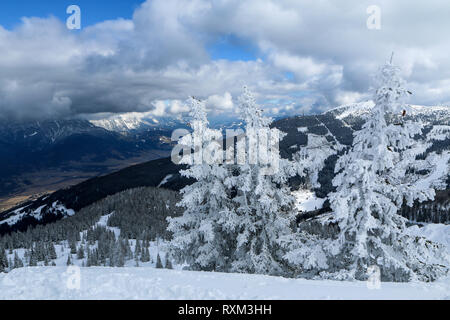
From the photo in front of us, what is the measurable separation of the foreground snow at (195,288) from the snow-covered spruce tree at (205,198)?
172 inches

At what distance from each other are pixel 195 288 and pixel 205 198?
775cm

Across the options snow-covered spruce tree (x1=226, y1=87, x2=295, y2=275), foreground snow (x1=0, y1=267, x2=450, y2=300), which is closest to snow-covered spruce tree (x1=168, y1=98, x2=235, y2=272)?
snow-covered spruce tree (x1=226, y1=87, x2=295, y2=275)

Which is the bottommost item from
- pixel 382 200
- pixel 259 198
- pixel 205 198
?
pixel 205 198

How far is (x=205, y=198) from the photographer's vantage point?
55.7ft

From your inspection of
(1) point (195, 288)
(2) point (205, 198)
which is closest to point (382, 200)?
(1) point (195, 288)

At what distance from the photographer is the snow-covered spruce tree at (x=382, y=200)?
1065cm

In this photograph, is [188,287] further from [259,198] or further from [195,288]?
[259,198]

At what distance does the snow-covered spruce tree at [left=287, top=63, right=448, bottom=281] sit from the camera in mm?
10648

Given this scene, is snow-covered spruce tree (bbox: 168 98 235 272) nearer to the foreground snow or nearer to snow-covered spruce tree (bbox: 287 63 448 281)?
the foreground snow
